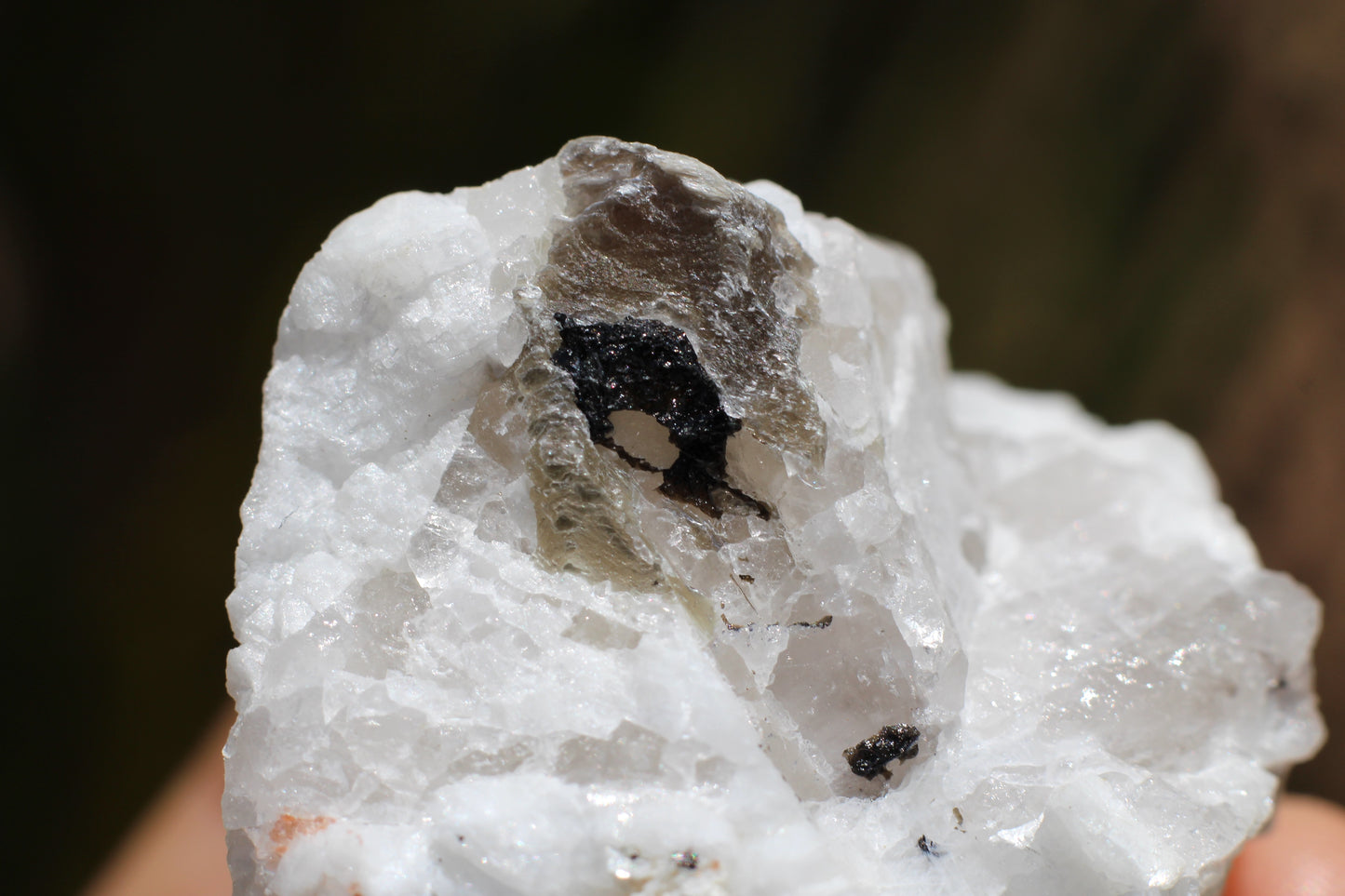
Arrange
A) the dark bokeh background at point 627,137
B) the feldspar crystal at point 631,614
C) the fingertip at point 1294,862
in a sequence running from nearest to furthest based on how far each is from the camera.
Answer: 1. the feldspar crystal at point 631,614
2. the fingertip at point 1294,862
3. the dark bokeh background at point 627,137

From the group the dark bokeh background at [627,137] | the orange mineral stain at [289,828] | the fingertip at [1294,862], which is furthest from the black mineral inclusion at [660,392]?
the dark bokeh background at [627,137]

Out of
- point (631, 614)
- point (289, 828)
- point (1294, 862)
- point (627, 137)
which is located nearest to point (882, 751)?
point (631, 614)

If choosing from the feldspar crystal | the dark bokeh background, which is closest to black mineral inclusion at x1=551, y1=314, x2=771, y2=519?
the feldspar crystal

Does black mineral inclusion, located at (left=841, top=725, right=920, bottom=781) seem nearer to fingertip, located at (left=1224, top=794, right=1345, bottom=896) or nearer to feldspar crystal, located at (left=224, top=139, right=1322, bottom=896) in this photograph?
feldspar crystal, located at (left=224, top=139, right=1322, bottom=896)

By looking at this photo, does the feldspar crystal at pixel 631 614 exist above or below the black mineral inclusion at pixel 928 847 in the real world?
above

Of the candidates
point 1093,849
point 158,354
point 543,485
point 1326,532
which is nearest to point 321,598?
point 543,485

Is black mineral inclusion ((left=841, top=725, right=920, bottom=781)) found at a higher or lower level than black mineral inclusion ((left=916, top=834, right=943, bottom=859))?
higher

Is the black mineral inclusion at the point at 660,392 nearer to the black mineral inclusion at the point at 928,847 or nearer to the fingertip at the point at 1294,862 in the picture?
the black mineral inclusion at the point at 928,847
